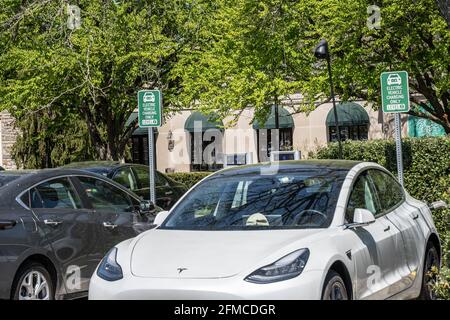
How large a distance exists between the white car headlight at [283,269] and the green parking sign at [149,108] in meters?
6.49

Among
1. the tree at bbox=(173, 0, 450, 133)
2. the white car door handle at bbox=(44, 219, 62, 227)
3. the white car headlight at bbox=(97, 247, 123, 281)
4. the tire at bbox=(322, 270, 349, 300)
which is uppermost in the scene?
the tree at bbox=(173, 0, 450, 133)

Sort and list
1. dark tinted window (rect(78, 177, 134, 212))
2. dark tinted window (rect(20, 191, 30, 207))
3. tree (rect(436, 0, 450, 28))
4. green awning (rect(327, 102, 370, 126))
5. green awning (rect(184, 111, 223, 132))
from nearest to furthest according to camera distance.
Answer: dark tinted window (rect(20, 191, 30, 207)) → dark tinted window (rect(78, 177, 134, 212)) → tree (rect(436, 0, 450, 28)) → green awning (rect(327, 102, 370, 126)) → green awning (rect(184, 111, 223, 132))

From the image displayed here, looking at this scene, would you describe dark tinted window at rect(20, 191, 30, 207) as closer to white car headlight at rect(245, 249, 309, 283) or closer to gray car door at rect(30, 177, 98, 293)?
gray car door at rect(30, 177, 98, 293)

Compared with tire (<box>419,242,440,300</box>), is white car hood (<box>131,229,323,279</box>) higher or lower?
higher

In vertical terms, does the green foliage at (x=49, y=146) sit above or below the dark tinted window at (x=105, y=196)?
above

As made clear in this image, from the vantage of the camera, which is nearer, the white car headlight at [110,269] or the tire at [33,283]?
the white car headlight at [110,269]

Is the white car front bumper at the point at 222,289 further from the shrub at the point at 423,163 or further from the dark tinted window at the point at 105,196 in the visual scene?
the shrub at the point at 423,163

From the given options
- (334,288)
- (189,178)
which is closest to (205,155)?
(189,178)

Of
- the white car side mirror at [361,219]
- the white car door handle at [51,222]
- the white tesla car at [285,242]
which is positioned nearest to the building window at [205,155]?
the white car door handle at [51,222]

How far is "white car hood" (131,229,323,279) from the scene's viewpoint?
485 centimetres

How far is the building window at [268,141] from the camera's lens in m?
33.4

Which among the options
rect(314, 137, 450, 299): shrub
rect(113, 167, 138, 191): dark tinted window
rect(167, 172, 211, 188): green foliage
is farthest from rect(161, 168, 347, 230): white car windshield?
rect(167, 172, 211, 188): green foliage

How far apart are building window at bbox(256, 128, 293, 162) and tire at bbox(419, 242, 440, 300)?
25912 mm
